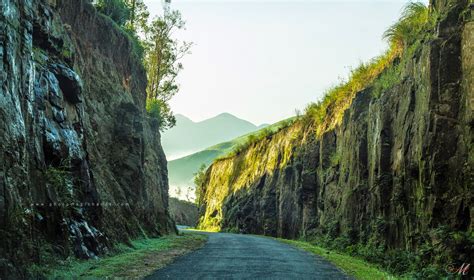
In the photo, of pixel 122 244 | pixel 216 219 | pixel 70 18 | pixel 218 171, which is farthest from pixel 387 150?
pixel 218 171

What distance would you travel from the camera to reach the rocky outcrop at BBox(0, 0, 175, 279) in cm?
961

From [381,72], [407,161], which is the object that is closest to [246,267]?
[407,161]

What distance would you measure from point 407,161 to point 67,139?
10984 mm

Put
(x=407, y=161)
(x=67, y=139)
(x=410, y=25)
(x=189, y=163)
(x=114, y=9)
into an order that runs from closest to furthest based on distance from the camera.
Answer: (x=67, y=139)
(x=407, y=161)
(x=410, y=25)
(x=114, y=9)
(x=189, y=163)

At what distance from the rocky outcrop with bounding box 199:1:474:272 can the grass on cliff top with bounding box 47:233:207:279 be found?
298 inches

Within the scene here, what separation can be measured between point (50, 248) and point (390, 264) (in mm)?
10192

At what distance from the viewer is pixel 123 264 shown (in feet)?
A: 42.7

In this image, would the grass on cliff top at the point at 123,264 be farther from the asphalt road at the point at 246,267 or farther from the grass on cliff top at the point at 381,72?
the grass on cliff top at the point at 381,72

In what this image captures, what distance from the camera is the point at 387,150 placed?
18547 millimetres

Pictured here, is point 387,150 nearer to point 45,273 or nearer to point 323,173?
point 323,173

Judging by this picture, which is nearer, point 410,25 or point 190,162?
point 410,25

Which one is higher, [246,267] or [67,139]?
[67,139]

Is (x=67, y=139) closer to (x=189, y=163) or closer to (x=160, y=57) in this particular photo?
(x=160, y=57)

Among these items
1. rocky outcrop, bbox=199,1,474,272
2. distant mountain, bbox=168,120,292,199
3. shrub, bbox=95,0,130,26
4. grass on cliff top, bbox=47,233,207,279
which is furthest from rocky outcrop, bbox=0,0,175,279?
distant mountain, bbox=168,120,292,199
